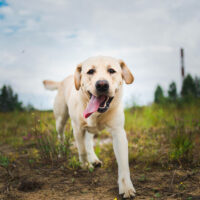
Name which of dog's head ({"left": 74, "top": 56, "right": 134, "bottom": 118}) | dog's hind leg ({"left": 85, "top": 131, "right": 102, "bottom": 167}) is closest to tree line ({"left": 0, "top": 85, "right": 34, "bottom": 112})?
dog's hind leg ({"left": 85, "top": 131, "right": 102, "bottom": 167})

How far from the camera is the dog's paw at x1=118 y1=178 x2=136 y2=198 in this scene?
7.41 feet

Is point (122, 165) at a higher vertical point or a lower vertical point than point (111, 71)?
lower

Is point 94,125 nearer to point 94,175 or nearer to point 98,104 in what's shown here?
point 98,104

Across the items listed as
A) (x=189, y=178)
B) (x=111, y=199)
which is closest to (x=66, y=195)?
(x=111, y=199)

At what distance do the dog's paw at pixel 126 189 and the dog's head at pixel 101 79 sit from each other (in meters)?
0.82

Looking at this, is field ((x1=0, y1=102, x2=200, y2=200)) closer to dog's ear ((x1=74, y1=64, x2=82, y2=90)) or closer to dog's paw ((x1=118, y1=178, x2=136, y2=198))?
dog's paw ((x1=118, y1=178, x2=136, y2=198))

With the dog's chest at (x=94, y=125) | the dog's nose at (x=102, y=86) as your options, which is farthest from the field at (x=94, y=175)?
the dog's nose at (x=102, y=86)

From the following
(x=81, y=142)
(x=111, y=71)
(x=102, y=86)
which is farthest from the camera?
(x=81, y=142)

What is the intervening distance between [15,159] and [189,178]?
2.79 meters

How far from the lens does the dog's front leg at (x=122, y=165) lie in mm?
2289

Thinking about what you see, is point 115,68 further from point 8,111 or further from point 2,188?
point 8,111

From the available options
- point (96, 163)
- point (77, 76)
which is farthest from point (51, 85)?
point (96, 163)

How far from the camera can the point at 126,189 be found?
228cm

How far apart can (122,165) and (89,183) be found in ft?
1.77
